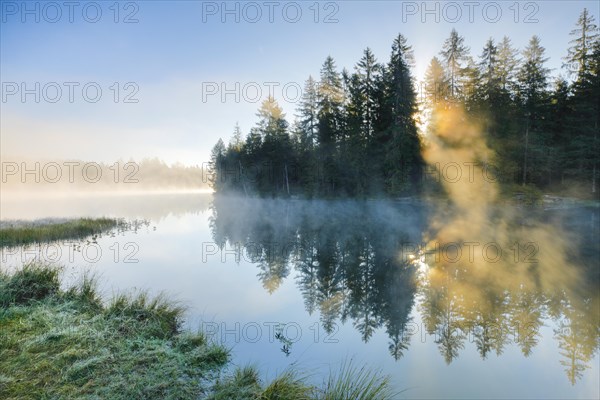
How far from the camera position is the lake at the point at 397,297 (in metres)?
6.00

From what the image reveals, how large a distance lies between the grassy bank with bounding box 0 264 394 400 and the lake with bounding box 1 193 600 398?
0.75m

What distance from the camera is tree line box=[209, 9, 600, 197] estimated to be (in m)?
32.6

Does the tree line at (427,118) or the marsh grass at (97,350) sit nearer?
the marsh grass at (97,350)

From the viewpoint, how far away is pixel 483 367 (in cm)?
605

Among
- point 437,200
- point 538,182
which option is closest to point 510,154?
point 538,182

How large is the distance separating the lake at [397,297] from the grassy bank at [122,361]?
0.75m

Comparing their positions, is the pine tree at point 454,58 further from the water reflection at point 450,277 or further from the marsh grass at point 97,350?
the marsh grass at point 97,350

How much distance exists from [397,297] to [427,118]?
1473 inches

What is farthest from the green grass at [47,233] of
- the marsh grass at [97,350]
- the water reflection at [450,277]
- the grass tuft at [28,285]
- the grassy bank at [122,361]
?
the grassy bank at [122,361]

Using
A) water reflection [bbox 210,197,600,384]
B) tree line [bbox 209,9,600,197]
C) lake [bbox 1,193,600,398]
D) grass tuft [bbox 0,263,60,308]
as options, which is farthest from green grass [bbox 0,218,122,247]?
tree line [bbox 209,9,600,197]

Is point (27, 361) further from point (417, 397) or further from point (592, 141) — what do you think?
point (592, 141)

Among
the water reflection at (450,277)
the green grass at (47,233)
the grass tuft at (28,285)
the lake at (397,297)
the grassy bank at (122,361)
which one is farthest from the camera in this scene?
the green grass at (47,233)

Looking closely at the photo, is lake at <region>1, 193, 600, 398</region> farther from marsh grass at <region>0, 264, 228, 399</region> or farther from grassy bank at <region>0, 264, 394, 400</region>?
marsh grass at <region>0, 264, 228, 399</region>

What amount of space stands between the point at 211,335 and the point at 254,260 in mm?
8546
